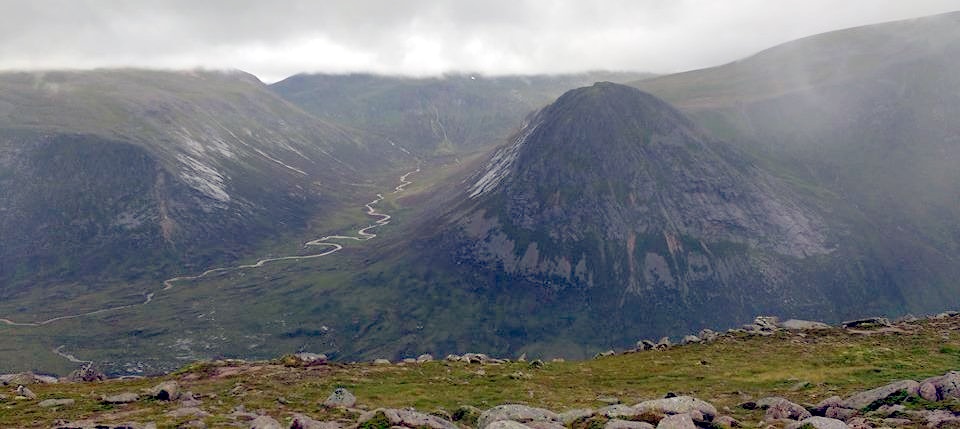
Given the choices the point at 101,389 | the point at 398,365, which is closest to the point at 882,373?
the point at 398,365

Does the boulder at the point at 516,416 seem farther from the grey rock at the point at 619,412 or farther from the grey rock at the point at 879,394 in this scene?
the grey rock at the point at 879,394

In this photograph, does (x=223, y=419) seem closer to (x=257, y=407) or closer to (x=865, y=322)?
(x=257, y=407)

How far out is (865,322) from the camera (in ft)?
271

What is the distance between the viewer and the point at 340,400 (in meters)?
53.0

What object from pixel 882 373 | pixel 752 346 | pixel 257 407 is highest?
pixel 257 407

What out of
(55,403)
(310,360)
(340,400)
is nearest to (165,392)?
(55,403)

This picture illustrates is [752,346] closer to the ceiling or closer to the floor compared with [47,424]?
closer to the floor

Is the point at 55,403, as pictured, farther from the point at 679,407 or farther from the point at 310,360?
the point at 679,407

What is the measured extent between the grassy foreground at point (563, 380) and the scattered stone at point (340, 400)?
82 cm

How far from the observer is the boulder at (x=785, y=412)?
41.9 metres

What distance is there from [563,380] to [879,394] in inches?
1291

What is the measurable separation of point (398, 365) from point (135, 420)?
114 feet

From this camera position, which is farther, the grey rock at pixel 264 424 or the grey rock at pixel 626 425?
the grey rock at pixel 264 424

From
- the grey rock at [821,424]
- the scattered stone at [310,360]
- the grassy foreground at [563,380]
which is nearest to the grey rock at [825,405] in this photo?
the grassy foreground at [563,380]
